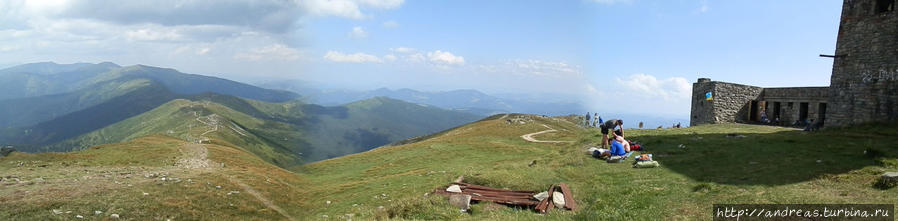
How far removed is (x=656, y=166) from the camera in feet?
74.1

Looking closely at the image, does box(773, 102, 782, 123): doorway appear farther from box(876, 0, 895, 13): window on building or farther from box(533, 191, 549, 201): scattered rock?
box(533, 191, 549, 201): scattered rock

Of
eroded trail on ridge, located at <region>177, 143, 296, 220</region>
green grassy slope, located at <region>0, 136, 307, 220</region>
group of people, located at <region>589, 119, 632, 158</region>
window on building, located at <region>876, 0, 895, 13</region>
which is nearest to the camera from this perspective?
green grassy slope, located at <region>0, 136, 307, 220</region>

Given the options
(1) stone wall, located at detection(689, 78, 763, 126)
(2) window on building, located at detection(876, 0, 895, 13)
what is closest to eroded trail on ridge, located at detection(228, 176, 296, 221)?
Result: (2) window on building, located at detection(876, 0, 895, 13)

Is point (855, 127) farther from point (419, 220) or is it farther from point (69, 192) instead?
point (69, 192)

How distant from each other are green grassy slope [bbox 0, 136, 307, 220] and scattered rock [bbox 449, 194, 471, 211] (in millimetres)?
11758

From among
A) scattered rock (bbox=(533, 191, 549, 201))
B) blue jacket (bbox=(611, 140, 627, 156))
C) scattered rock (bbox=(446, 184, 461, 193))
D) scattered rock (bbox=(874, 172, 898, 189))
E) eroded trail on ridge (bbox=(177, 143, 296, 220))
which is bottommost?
eroded trail on ridge (bbox=(177, 143, 296, 220))

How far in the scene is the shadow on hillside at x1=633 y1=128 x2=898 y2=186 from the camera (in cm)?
1709

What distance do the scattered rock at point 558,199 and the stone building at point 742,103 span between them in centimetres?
4095

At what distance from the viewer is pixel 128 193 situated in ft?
74.8

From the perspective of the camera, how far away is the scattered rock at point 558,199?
53.4 feet

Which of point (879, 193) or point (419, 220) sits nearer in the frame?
point (879, 193)

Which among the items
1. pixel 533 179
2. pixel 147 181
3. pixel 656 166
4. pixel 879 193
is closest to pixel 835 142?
pixel 656 166

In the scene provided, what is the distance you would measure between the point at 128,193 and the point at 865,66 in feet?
152

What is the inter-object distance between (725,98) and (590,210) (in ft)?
145
